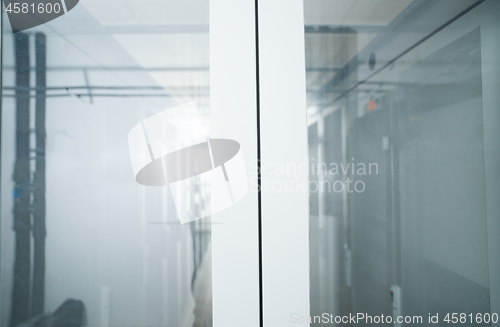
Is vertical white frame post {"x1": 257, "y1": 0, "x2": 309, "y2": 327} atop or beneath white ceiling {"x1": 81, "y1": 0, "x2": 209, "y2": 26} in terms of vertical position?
beneath

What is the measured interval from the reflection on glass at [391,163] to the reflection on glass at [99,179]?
296 millimetres

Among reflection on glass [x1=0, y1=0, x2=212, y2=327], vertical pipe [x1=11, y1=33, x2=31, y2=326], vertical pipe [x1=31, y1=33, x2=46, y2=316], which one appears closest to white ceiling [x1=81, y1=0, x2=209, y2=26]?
reflection on glass [x1=0, y1=0, x2=212, y2=327]

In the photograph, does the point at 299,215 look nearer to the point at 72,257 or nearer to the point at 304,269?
the point at 304,269

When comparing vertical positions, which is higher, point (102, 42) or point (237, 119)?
point (102, 42)

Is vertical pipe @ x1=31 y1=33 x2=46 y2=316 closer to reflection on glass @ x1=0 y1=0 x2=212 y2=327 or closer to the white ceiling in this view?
reflection on glass @ x1=0 y1=0 x2=212 y2=327

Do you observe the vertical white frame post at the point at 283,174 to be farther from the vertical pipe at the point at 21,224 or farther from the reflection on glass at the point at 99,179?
the vertical pipe at the point at 21,224

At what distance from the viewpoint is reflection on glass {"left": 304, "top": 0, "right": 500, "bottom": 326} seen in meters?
0.78

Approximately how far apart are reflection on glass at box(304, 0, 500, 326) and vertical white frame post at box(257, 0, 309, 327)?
0.03 metres

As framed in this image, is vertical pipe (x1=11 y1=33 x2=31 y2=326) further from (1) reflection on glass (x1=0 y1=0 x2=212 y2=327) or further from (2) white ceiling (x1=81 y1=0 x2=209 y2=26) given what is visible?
(2) white ceiling (x1=81 y1=0 x2=209 y2=26)

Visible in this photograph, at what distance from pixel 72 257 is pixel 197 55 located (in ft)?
1.95

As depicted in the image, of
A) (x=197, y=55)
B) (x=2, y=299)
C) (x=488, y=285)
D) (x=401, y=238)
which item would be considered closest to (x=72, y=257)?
(x=2, y=299)

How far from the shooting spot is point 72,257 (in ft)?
2.58

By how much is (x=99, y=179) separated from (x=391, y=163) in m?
0.73

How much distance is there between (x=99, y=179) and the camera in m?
0.79
